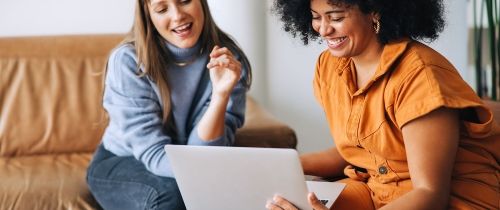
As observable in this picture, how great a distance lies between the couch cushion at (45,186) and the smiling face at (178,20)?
506 millimetres

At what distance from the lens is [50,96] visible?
2.47 m

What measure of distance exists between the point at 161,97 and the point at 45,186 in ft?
1.44

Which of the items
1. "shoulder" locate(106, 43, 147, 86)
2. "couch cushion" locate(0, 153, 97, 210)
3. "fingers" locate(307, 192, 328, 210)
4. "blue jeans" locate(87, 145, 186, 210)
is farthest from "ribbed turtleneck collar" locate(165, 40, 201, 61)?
"fingers" locate(307, 192, 328, 210)

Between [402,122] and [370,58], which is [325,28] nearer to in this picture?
[370,58]

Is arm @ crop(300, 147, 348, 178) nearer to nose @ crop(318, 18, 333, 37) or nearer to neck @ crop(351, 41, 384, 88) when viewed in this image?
neck @ crop(351, 41, 384, 88)

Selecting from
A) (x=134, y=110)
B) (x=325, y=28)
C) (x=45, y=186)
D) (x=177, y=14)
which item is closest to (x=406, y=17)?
(x=325, y=28)

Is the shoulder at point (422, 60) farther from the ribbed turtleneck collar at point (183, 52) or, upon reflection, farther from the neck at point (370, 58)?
the ribbed turtleneck collar at point (183, 52)

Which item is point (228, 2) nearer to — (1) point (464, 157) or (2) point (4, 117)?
(2) point (4, 117)

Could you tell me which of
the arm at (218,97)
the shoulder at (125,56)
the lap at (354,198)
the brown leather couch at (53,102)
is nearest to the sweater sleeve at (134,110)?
the shoulder at (125,56)

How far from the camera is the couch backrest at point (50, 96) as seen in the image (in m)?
2.44

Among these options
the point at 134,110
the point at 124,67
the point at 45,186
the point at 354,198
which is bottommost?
the point at 45,186

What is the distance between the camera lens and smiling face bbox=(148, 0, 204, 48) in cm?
194

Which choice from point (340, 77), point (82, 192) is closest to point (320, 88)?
point (340, 77)

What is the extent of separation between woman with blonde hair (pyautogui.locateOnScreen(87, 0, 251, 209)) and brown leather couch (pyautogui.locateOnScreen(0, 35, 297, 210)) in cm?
27
